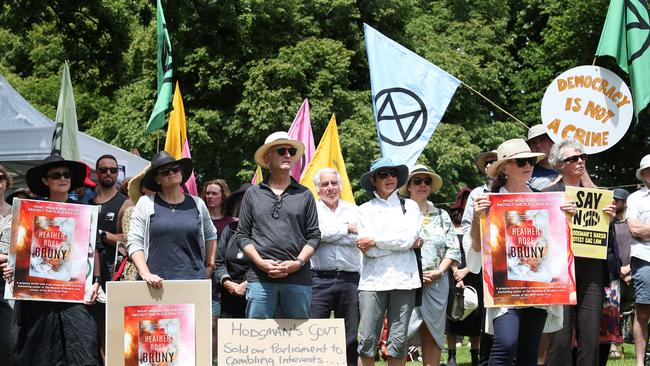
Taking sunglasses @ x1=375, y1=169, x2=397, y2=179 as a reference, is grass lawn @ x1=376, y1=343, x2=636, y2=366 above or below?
below

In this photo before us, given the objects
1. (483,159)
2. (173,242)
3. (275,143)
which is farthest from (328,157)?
(173,242)

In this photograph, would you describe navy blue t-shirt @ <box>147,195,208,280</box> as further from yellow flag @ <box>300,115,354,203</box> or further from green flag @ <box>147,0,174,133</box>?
green flag @ <box>147,0,174,133</box>

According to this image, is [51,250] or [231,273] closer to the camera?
[51,250]

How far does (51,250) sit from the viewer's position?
25.1ft

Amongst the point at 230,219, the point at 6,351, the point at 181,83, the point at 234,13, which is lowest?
the point at 6,351

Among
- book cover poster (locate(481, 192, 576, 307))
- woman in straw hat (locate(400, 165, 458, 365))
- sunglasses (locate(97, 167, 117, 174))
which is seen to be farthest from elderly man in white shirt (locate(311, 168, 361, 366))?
book cover poster (locate(481, 192, 576, 307))

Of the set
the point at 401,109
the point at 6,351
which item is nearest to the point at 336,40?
the point at 401,109

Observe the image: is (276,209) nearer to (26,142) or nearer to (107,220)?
(107,220)

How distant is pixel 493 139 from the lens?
3050 centimetres

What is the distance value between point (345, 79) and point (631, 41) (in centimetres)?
1881

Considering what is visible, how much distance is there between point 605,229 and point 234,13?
9818mm

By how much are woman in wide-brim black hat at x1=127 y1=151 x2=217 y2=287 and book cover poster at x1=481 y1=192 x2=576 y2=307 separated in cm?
221

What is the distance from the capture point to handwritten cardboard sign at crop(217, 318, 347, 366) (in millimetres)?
8008

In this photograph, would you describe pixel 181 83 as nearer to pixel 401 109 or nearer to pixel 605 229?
pixel 401 109
